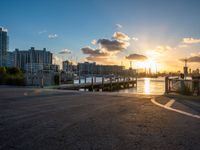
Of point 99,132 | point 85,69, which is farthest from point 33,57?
point 99,132

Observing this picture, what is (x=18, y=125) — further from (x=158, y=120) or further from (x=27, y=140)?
(x=158, y=120)

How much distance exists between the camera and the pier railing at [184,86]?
1606cm

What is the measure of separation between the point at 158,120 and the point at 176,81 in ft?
35.0

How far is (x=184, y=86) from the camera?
1688 centimetres

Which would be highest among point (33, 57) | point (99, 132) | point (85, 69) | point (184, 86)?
point (33, 57)

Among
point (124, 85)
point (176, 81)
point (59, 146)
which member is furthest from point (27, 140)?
point (124, 85)

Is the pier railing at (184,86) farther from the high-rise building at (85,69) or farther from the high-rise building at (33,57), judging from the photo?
the high-rise building at (85,69)

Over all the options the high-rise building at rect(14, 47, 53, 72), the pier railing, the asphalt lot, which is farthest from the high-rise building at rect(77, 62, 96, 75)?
the asphalt lot

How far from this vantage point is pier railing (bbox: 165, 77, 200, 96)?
16.1m

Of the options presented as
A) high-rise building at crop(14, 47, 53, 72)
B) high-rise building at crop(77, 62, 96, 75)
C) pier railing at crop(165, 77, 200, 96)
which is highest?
high-rise building at crop(14, 47, 53, 72)

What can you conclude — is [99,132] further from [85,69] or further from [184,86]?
[85,69]

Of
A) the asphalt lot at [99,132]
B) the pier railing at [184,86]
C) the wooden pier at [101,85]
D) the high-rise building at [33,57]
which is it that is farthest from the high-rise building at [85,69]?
the asphalt lot at [99,132]

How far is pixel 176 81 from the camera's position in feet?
57.4

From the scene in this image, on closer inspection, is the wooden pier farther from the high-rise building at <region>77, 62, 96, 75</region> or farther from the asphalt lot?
the high-rise building at <region>77, 62, 96, 75</region>
